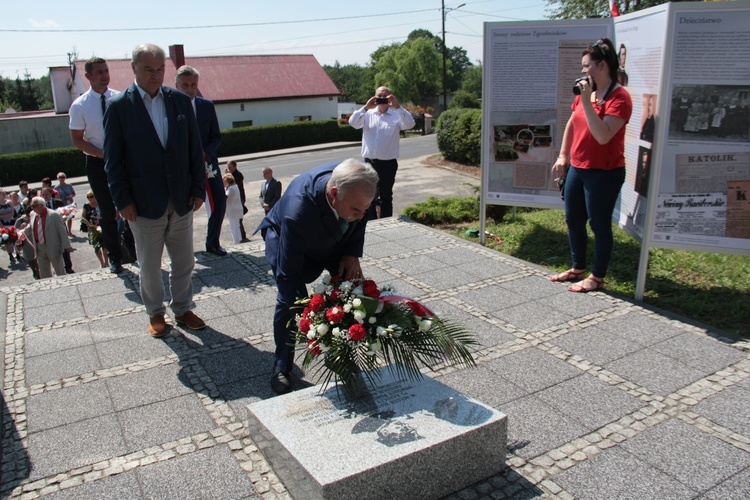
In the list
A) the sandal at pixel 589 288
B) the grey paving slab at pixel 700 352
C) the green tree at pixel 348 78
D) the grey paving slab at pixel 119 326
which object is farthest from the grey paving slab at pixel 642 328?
the green tree at pixel 348 78

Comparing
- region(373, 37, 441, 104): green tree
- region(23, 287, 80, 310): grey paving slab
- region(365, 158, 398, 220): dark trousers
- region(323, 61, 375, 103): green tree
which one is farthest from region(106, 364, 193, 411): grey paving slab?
region(323, 61, 375, 103): green tree

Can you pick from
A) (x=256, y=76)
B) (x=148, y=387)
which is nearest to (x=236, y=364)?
(x=148, y=387)

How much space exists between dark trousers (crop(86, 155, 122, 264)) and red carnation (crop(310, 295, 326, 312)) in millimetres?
3462

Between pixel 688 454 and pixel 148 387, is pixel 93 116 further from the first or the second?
pixel 688 454

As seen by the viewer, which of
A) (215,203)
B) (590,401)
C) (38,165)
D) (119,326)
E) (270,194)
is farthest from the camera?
(38,165)

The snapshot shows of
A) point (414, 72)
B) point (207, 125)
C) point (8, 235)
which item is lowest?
point (8, 235)

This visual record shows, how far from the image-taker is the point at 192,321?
4836mm

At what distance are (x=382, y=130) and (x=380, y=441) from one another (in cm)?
581

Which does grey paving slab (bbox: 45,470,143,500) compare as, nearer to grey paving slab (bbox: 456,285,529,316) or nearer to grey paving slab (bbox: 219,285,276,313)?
grey paving slab (bbox: 219,285,276,313)

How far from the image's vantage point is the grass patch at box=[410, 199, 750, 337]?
505 cm

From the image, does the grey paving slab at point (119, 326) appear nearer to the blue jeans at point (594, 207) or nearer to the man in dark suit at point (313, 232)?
the man in dark suit at point (313, 232)

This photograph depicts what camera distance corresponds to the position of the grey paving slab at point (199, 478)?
292cm

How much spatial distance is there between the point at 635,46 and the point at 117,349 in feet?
16.4

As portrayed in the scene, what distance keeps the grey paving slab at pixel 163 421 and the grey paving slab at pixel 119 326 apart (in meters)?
1.26
